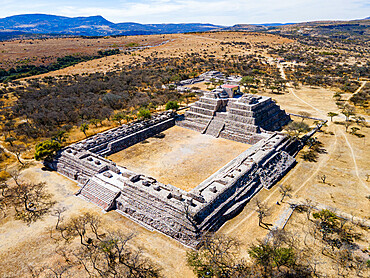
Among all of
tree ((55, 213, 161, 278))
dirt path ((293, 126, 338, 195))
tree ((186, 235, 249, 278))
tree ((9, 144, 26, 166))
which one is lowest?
tree ((9, 144, 26, 166))

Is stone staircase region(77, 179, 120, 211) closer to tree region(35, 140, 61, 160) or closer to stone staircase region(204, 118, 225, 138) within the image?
tree region(35, 140, 61, 160)

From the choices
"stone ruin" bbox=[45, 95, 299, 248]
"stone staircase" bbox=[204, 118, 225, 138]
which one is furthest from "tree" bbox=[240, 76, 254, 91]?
"stone staircase" bbox=[204, 118, 225, 138]

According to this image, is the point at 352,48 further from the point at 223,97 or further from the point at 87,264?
the point at 87,264

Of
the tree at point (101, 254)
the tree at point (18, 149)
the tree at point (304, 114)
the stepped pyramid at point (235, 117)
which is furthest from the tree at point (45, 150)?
the tree at point (304, 114)

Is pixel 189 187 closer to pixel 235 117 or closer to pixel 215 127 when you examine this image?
pixel 215 127

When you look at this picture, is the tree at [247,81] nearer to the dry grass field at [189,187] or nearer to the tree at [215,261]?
the dry grass field at [189,187]

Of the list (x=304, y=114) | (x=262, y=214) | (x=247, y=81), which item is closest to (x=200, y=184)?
(x=262, y=214)

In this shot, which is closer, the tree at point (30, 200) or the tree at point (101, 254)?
the tree at point (101, 254)
